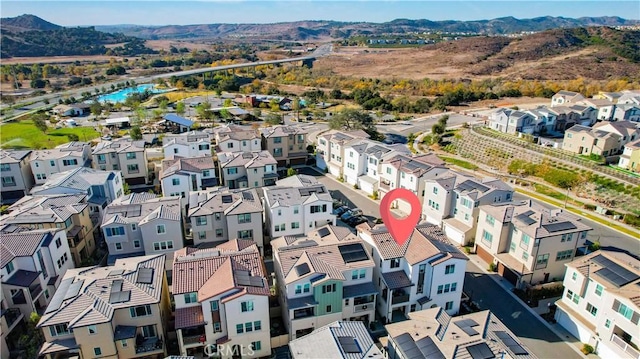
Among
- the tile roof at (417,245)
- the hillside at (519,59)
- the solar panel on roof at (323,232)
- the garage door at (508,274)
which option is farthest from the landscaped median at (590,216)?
the hillside at (519,59)

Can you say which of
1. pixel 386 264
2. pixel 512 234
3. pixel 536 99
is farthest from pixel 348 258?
pixel 536 99

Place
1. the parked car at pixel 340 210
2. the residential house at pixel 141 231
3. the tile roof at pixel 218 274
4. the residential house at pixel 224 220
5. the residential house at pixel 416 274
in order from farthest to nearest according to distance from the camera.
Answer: the parked car at pixel 340 210 → the residential house at pixel 224 220 → the residential house at pixel 141 231 → the residential house at pixel 416 274 → the tile roof at pixel 218 274

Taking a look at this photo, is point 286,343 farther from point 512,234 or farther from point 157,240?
point 512,234

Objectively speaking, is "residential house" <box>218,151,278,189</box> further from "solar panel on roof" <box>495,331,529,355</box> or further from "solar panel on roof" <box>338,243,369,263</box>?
"solar panel on roof" <box>495,331,529,355</box>

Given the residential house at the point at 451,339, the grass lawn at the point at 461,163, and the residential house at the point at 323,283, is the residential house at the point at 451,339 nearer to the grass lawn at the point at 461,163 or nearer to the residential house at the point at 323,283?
the residential house at the point at 323,283

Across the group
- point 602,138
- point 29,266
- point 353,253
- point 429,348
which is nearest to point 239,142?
point 29,266

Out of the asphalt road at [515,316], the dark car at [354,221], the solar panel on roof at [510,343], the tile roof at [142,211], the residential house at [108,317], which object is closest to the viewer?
the solar panel on roof at [510,343]
